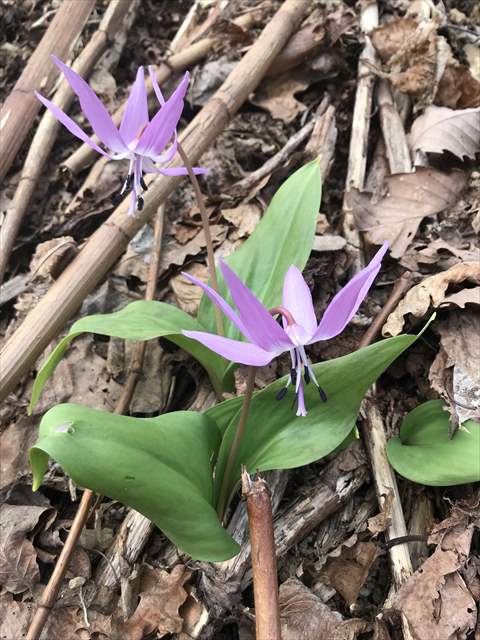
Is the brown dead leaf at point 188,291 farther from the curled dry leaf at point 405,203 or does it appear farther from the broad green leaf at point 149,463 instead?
the broad green leaf at point 149,463

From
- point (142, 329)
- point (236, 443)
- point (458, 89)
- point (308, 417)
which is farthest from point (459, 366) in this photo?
point (458, 89)

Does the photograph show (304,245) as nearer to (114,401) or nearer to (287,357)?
(287,357)

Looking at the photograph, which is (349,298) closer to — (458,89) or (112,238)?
(112,238)

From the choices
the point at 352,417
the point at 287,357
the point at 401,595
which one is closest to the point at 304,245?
the point at 287,357

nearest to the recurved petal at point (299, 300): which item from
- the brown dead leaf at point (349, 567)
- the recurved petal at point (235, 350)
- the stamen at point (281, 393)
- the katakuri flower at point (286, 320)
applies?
the katakuri flower at point (286, 320)

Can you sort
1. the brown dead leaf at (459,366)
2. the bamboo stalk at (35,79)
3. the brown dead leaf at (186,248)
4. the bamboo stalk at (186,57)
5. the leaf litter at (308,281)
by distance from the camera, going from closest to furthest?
the leaf litter at (308,281), the brown dead leaf at (459,366), the brown dead leaf at (186,248), the bamboo stalk at (35,79), the bamboo stalk at (186,57)

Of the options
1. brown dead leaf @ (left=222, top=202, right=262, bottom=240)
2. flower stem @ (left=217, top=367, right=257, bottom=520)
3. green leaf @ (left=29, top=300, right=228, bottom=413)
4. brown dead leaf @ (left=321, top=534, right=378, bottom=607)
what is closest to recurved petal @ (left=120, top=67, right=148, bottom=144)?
green leaf @ (left=29, top=300, right=228, bottom=413)

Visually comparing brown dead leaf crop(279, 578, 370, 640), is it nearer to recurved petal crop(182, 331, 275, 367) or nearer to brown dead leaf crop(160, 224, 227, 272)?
recurved petal crop(182, 331, 275, 367)

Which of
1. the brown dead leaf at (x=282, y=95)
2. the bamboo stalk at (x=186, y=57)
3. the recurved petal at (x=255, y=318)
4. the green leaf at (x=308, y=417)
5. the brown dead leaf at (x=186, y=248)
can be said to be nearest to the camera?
the recurved petal at (x=255, y=318)
